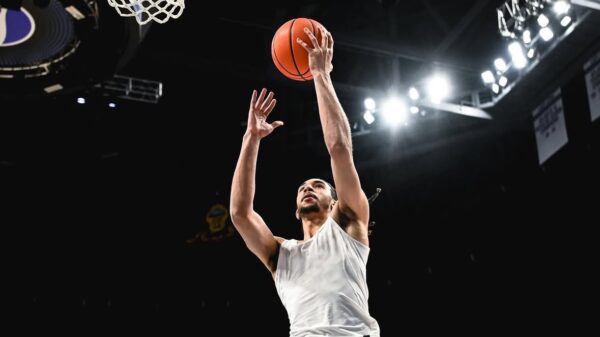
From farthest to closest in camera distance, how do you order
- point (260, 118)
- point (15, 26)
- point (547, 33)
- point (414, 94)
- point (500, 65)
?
point (414, 94) < point (500, 65) < point (547, 33) < point (15, 26) < point (260, 118)

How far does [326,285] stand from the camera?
262 centimetres

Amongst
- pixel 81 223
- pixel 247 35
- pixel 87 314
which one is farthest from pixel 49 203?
pixel 247 35

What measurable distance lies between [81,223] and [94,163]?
0.87m

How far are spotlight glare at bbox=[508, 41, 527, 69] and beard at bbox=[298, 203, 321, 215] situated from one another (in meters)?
5.07

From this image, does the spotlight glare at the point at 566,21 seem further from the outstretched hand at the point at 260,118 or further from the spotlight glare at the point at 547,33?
the outstretched hand at the point at 260,118

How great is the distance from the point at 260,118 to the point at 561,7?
15.0 feet

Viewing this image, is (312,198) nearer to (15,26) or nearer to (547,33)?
(15,26)

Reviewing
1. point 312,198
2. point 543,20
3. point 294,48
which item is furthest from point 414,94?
point 312,198

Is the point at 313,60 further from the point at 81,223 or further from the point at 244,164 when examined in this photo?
the point at 81,223

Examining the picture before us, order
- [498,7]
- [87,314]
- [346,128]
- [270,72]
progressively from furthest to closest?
[87,314] → [270,72] → [498,7] → [346,128]

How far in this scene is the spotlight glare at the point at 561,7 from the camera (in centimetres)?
655

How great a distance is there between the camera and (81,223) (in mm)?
9703

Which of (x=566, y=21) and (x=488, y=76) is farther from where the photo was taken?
(x=488, y=76)

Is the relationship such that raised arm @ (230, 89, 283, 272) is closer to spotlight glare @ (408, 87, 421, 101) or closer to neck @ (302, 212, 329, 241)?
neck @ (302, 212, 329, 241)
